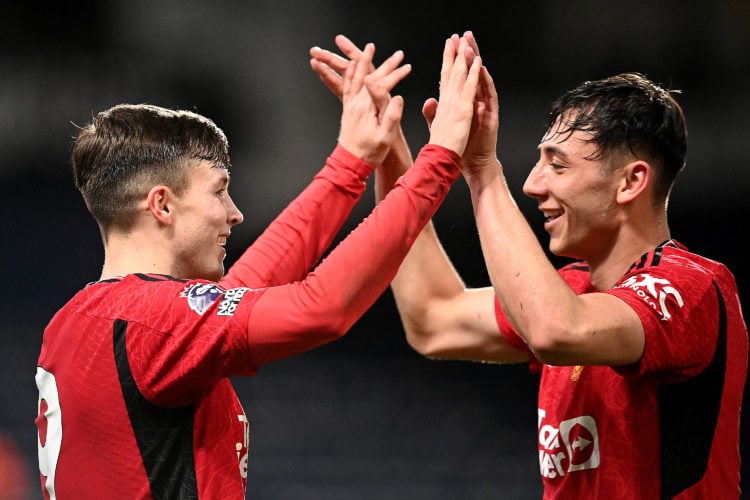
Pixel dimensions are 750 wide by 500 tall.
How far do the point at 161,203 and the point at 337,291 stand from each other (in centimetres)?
49

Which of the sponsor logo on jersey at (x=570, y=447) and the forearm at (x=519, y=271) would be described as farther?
the sponsor logo on jersey at (x=570, y=447)

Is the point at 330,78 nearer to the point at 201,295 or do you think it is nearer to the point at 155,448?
the point at 201,295

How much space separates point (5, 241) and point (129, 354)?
3.74 meters

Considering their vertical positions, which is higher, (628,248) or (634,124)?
(634,124)

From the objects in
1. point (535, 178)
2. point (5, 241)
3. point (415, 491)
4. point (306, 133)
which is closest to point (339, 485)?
point (415, 491)

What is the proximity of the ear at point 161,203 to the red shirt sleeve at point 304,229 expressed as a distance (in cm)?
21

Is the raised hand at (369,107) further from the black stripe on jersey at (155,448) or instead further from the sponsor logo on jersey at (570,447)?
the sponsor logo on jersey at (570,447)

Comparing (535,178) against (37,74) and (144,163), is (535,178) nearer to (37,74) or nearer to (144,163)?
(144,163)

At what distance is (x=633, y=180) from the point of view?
2.11 metres

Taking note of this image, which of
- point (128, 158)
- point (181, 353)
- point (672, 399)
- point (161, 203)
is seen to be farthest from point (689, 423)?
point (128, 158)

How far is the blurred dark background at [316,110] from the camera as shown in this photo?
A: 190 inches

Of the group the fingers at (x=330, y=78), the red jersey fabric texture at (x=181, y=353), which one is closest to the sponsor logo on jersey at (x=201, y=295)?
the red jersey fabric texture at (x=181, y=353)

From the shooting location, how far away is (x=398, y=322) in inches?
197

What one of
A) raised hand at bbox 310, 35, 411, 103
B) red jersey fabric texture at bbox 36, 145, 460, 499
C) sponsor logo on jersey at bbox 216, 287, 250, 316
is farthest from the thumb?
sponsor logo on jersey at bbox 216, 287, 250, 316
